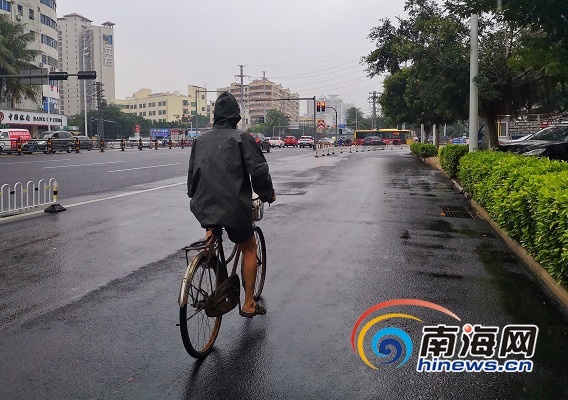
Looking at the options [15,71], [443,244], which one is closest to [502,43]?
[443,244]

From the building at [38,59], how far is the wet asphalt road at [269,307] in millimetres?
56294

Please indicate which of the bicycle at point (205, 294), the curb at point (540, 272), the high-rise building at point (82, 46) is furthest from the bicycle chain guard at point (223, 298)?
the high-rise building at point (82, 46)

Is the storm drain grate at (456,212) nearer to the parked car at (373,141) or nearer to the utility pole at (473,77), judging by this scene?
the utility pole at (473,77)

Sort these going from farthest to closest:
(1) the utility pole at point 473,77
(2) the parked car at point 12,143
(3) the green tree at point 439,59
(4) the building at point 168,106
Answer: (4) the building at point 168,106
(2) the parked car at point 12,143
(3) the green tree at point 439,59
(1) the utility pole at point 473,77

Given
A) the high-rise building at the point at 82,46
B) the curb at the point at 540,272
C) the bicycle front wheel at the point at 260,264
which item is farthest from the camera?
the high-rise building at the point at 82,46

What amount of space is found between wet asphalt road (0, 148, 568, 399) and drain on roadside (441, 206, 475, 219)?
46 cm

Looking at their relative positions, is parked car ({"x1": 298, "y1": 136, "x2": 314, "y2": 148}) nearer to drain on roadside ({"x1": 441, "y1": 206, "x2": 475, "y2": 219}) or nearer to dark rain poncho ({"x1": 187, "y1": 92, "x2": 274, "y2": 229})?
drain on roadside ({"x1": 441, "y1": 206, "x2": 475, "y2": 219})

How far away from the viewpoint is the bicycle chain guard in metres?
4.13

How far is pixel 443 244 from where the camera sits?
27.1ft

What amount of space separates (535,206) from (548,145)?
1216 cm

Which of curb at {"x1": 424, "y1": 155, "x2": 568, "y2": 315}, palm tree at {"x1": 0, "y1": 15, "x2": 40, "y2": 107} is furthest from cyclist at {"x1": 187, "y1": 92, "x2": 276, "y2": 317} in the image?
palm tree at {"x1": 0, "y1": 15, "x2": 40, "y2": 107}

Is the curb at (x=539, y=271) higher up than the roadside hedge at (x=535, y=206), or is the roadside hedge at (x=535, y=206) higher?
the roadside hedge at (x=535, y=206)

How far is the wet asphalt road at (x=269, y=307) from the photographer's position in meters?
3.66

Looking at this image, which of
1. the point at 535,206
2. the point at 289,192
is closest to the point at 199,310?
Result: the point at 535,206
